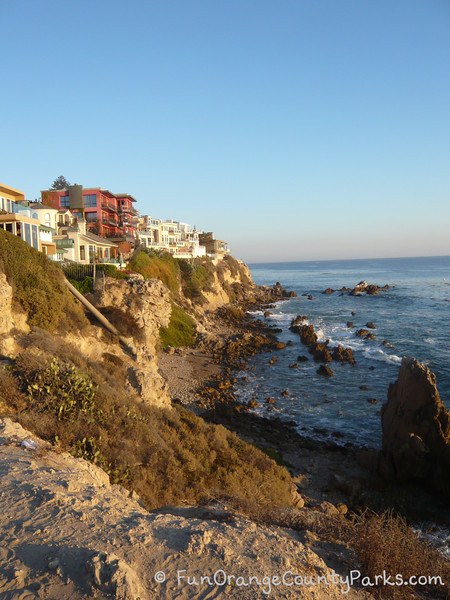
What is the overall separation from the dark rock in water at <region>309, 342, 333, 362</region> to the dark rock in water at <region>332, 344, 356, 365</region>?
715 millimetres

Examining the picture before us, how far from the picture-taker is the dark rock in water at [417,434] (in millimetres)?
16891

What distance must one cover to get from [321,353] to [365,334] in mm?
11608

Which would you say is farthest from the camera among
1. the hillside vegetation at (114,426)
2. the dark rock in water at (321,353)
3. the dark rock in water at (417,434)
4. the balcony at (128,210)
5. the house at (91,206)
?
the balcony at (128,210)

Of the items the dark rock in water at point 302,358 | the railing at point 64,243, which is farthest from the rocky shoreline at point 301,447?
the railing at point 64,243

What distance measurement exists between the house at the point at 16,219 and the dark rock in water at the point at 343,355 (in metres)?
27.4

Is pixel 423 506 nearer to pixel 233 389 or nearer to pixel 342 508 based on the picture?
pixel 342 508

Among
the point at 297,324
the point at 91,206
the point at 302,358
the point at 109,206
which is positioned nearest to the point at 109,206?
the point at 109,206

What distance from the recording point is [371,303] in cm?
7050

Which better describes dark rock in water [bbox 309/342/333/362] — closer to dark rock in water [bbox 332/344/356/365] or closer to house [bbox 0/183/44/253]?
dark rock in water [bbox 332/344/356/365]

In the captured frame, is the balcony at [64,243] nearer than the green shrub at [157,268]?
Yes

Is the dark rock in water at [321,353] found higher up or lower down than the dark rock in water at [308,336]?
lower down

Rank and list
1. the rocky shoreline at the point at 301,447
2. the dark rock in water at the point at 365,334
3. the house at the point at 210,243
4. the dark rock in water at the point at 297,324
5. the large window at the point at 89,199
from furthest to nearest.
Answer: the house at the point at 210,243 → the large window at the point at 89,199 → the dark rock in water at the point at 297,324 → the dark rock in water at the point at 365,334 → the rocky shoreline at the point at 301,447

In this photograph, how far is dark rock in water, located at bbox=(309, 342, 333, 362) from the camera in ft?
116

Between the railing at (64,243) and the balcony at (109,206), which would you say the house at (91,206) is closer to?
the balcony at (109,206)
